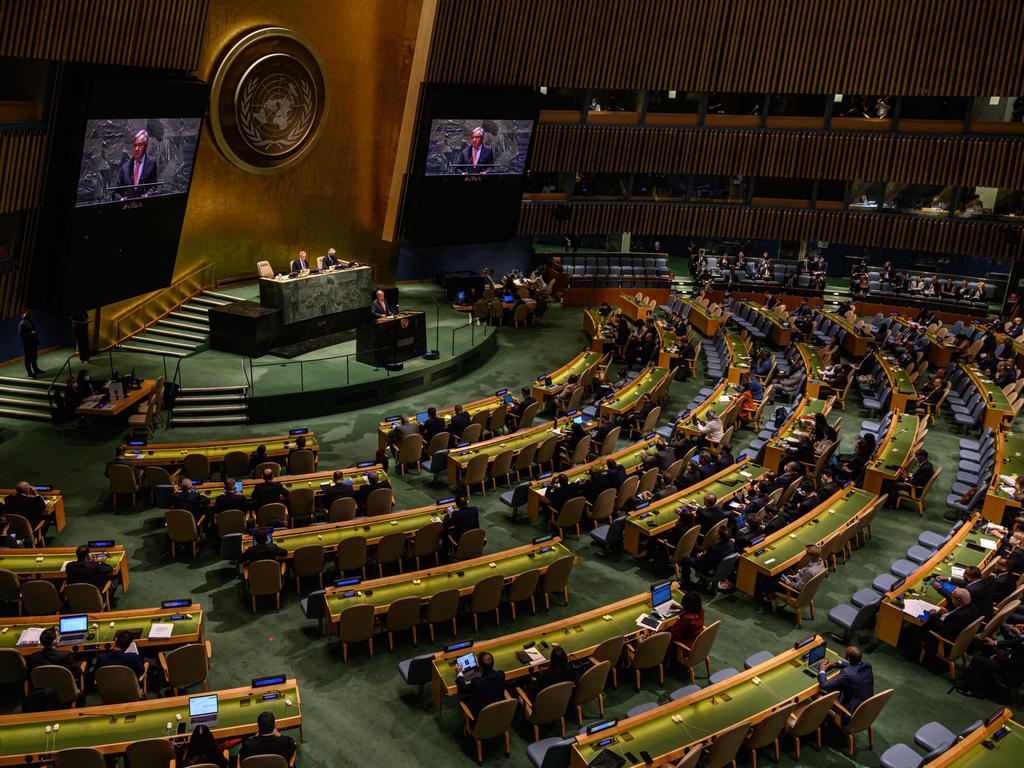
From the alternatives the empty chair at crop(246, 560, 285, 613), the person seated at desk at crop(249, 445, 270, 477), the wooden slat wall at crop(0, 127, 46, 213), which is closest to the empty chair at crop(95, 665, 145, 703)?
the empty chair at crop(246, 560, 285, 613)

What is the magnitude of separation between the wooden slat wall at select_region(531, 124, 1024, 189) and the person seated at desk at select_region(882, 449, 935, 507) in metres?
15.4

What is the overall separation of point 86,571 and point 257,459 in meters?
3.95

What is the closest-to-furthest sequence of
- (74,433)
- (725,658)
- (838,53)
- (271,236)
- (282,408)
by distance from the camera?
(725,658) → (74,433) → (282,408) → (271,236) → (838,53)

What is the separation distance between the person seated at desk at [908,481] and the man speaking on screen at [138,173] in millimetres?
14936

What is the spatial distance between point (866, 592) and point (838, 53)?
20047mm

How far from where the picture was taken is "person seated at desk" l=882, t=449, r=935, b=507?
14508 mm

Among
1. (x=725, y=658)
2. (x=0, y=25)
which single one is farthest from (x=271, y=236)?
(x=725, y=658)

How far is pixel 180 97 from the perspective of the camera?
A: 56.2 feet

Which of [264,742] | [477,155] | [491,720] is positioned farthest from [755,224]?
[264,742]

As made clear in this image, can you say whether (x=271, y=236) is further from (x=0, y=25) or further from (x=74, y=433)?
(x=0, y=25)

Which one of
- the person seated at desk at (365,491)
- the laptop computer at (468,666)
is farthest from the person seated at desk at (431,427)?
the laptop computer at (468,666)

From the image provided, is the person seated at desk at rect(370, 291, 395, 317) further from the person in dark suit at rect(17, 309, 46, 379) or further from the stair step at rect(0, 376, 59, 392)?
the person in dark suit at rect(17, 309, 46, 379)

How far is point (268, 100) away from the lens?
2164cm

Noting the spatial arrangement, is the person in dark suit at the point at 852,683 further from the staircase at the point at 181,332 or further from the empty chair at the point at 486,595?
the staircase at the point at 181,332
